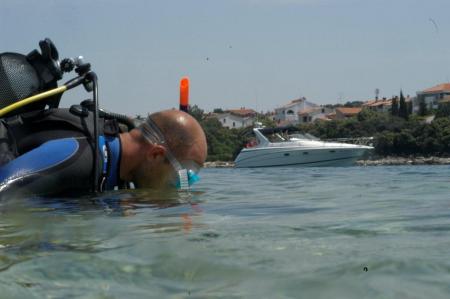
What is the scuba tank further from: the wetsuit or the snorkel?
the snorkel

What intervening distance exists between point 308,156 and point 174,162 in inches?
1343

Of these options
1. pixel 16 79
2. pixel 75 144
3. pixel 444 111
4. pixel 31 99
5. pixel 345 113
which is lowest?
pixel 75 144

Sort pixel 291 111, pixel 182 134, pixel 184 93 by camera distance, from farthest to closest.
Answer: pixel 291 111
pixel 184 93
pixel 182 134

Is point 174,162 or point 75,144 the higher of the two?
point 75,144

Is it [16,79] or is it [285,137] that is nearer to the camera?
[16,79]

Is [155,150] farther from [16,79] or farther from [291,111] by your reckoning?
[291,111]

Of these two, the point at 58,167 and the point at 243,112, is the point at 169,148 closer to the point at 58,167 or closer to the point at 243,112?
the point at 58,167

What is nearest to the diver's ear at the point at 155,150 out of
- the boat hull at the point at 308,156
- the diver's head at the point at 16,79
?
the diver's head at the point at 16,79

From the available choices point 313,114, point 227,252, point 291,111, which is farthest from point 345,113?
point 227,252

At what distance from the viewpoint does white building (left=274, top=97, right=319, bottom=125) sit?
117062 mm

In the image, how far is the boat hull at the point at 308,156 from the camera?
123ft

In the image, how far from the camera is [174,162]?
4.15 metres

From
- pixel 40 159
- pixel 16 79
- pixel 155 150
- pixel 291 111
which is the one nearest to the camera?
pixel 40 159

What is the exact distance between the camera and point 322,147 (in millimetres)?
37656
